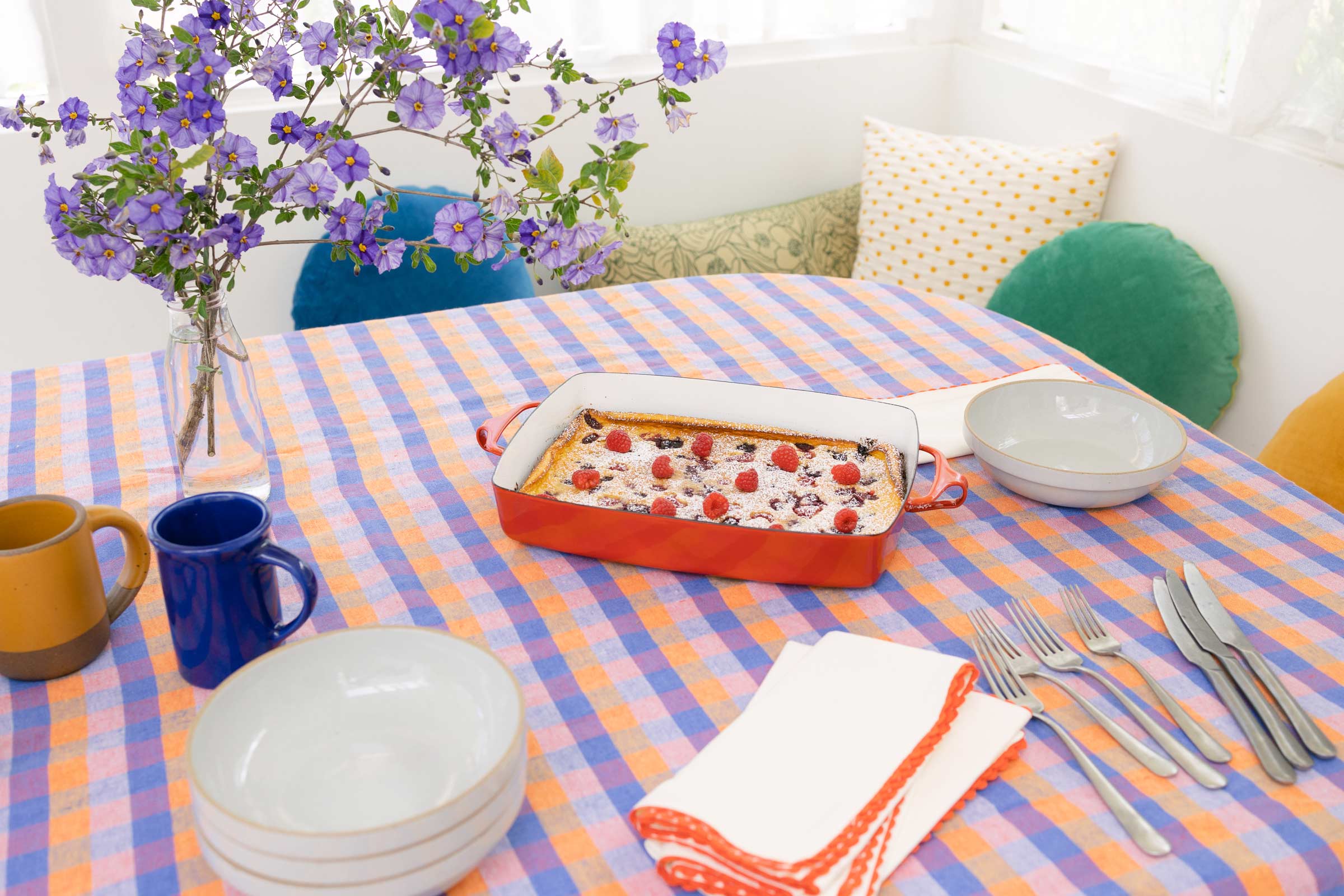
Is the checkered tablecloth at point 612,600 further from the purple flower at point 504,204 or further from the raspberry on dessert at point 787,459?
the purple flower at point 504,204

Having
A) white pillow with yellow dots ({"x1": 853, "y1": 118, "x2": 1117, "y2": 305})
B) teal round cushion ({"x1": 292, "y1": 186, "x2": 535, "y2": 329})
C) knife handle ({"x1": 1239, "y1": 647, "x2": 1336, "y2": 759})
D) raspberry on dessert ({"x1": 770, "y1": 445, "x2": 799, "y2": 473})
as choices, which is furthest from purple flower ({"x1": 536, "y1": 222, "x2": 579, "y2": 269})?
white pillow with yellow dots ({"x1": 853, "y1": 118, "x2": 1117, "y2": 305})

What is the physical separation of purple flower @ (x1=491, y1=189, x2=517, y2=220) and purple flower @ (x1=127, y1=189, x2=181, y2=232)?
23cm

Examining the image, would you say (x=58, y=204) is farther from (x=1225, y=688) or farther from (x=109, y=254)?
(x=1225, y=688)

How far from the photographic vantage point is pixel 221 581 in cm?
82

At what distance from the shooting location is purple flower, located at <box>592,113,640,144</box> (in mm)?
889

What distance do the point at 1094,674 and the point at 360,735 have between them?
1.94 ft

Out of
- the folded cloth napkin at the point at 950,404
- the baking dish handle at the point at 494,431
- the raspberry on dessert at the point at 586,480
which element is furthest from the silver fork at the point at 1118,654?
the baking dish handle at the point at 494,431

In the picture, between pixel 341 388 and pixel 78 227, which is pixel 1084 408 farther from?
pixel 78 227

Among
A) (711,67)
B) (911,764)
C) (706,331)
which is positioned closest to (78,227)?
(711,67)

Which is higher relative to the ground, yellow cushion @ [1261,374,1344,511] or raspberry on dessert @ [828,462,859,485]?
raspberry on dessert @ [828,462,859,485]

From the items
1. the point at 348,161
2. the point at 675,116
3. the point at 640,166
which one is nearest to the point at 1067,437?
the point at 675,116

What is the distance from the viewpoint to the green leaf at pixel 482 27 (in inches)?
31.1

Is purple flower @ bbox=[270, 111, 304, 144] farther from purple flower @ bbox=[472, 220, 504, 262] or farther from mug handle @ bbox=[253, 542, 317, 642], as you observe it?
mug handle @ bbox=[253, 542, 317, 642]

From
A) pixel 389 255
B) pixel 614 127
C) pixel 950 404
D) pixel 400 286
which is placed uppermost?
pixel 614 127
